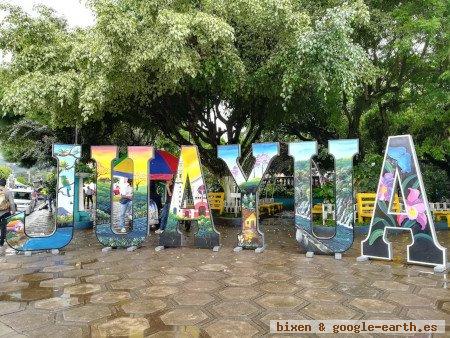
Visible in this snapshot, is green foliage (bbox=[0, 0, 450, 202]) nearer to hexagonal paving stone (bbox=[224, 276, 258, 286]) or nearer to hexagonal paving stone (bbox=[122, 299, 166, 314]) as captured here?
hexagonal paving stone (bbox=[224, 276, 258, 286])

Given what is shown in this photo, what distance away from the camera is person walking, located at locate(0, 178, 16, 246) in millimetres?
8398

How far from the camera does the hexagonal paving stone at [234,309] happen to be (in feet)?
14.2

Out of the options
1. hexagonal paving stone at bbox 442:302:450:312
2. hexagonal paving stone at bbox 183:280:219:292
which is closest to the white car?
hexagonal paving stone at bbox 183:280:219:292

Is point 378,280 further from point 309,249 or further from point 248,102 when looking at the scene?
point 248,102

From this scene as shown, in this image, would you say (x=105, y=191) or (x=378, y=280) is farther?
(x=105, y=191)

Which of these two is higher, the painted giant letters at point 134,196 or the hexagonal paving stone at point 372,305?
the painted giant letters at point 134,196

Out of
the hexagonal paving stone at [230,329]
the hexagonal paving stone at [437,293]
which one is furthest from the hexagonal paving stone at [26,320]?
the hexagonal paving stone at [437,293]

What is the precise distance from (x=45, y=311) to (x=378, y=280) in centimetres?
464

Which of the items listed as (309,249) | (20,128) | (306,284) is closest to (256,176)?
(309,249)

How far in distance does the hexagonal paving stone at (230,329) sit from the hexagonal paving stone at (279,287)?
1228mm

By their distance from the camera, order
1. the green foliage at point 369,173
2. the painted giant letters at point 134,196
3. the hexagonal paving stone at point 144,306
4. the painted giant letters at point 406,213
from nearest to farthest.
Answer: the hexagonal paving stone at point 144,306, the painted giant letters at point 406,213, the painted giant letters at point 134,196, the green foliage at point 369,173

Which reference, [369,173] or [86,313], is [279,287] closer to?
[86,313]

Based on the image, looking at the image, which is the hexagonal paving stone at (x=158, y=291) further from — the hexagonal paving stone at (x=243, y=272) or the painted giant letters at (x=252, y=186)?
the painted giant letters at (x=252, y=186)

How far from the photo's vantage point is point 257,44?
10375 mm
